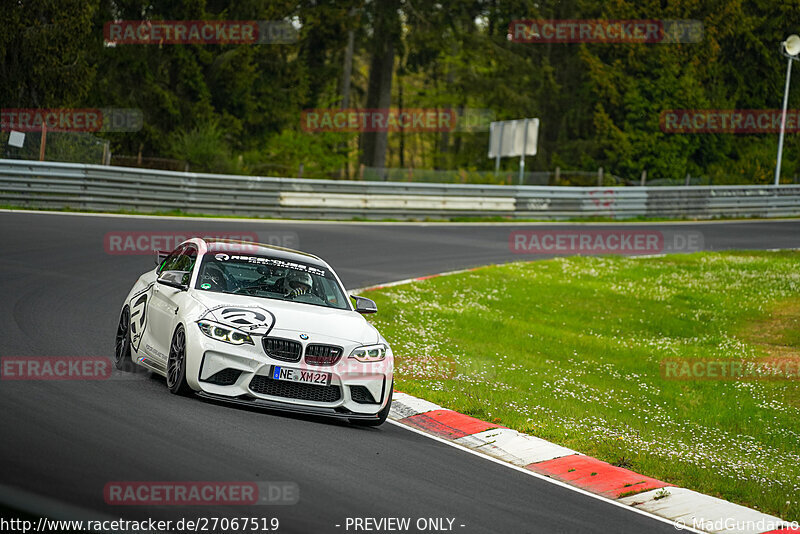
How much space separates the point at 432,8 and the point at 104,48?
Result: 16.1 meters

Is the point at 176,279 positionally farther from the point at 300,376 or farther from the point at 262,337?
the point at 300,376

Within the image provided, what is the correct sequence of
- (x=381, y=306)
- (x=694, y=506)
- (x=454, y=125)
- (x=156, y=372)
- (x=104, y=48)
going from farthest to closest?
1. (x=454, y=125)
2. (x=104, y=48)
3. (x=381, y=306)
4. (x=156, y=372)
5. (x=694, y=506)

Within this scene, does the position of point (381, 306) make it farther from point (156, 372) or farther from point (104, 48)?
point (104, 48)

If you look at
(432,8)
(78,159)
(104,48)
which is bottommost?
(78,159)

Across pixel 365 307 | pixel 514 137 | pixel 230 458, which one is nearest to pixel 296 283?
pixel 365 307

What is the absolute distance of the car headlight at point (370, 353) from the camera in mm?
9281

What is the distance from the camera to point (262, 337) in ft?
29.3

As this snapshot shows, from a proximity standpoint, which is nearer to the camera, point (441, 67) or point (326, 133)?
point (326, 133)

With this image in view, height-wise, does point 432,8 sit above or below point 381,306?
above

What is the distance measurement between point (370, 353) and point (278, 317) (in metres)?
0.90

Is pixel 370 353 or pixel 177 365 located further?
pixel 370 353

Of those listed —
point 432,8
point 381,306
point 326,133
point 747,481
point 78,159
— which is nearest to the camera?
point 747,481

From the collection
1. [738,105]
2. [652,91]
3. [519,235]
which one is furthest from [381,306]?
[738,105]

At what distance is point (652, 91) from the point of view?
5222 centimetres
